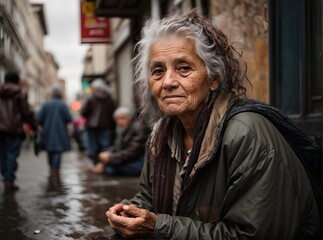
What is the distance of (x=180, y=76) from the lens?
239 centimetres

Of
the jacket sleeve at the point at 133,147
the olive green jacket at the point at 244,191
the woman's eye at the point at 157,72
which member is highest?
the woman's eye at the point at 157,72

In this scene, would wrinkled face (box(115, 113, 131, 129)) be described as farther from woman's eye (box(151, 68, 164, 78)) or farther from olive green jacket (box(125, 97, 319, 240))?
olive green jacket (box(125, 97, 319, 240))

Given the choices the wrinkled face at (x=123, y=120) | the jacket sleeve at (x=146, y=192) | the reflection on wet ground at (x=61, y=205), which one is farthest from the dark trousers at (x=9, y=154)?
the jacket sleeve at (x=146, y=192)

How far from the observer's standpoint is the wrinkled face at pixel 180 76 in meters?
2.36

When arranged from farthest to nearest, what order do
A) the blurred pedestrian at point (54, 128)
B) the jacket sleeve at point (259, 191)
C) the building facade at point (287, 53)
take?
the blurred pedestrian at point (54, 128), the building facade at point (287, 53), the jacket sleeve at point (259, 191)

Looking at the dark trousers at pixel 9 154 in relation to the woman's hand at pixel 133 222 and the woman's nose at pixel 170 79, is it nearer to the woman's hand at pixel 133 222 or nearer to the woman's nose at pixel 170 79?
the woman's hand at pixel 133 222

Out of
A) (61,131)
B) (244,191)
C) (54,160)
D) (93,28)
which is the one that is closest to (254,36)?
(244,191)

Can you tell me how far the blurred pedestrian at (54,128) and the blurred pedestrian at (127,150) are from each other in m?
1.06

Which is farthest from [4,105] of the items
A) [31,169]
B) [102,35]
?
[102,35]

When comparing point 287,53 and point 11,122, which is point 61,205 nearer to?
point 11,122

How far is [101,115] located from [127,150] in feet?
6.94

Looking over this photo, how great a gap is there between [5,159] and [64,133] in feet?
6.61

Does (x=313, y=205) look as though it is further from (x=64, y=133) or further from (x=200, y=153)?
(x=64, y=133)

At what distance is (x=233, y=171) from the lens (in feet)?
6.84
